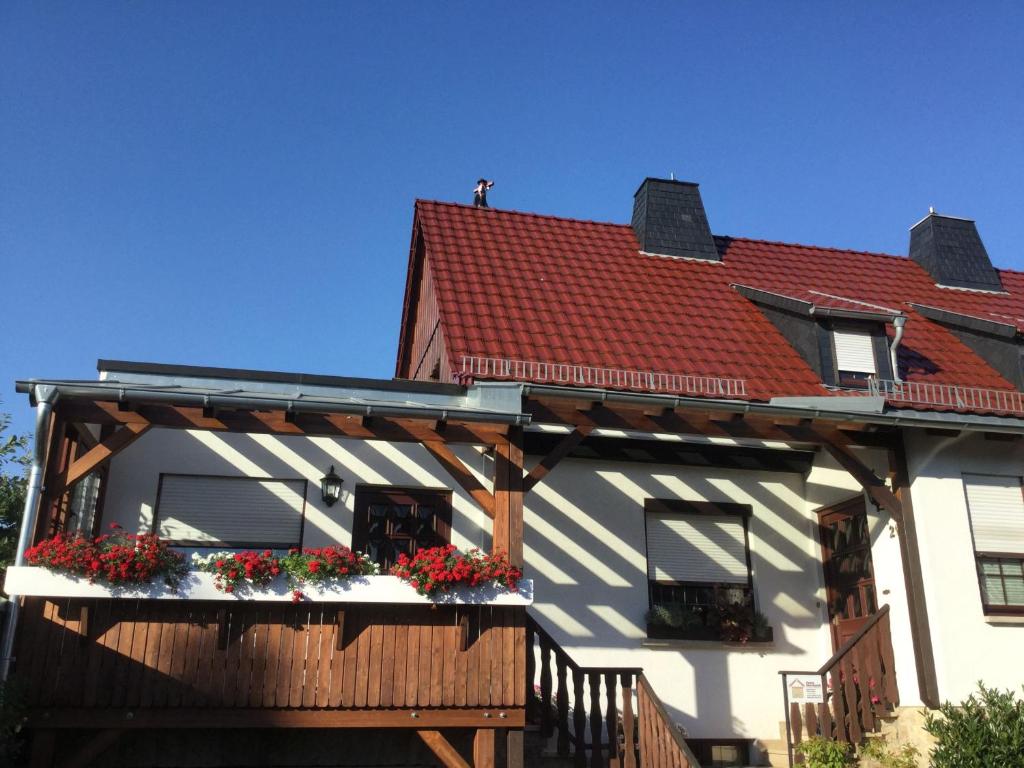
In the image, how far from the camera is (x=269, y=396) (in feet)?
28.3

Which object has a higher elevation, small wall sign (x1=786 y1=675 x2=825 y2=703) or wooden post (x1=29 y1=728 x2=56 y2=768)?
small wall sign (x1=786 y1=675 x2=825 y2=703)

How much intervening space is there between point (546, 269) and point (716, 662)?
243 inches

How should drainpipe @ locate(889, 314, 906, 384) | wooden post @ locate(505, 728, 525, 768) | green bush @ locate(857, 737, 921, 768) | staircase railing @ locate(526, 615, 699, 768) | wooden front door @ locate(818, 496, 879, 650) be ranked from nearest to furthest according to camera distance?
wooden post @ locate(505, 728, 525, 768) → staircase railing @ locate(526, 615, 699, 768) → green bush @ locate(857, 737, 921, 768) → wooden front door @ locate(818, 496, 879, 650) → drainpipe @ locate(889, 314, 906, 384)

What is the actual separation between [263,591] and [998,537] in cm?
770

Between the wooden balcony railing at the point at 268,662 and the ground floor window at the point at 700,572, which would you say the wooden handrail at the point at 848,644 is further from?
the wooden balcony railing at the point at 268,662

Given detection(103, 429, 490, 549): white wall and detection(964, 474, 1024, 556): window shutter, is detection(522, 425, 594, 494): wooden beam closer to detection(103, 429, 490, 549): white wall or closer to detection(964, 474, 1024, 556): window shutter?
detection(103, 429, 490, 549): white wall

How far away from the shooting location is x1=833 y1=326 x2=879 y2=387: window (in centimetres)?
1279

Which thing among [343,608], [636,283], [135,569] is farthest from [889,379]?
[135,569]

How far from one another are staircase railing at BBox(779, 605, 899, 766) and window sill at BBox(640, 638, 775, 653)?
127cm

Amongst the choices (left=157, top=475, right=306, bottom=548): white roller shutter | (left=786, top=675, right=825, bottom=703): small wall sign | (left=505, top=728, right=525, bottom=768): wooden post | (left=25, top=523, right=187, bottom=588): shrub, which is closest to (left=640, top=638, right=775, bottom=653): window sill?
(left=786, top=675, right=825, bottom=703): small wall sign

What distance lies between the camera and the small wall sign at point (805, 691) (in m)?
9.84

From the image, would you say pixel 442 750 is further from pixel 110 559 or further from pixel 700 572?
pixel 700 572

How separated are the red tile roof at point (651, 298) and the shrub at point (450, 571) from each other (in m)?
3.88

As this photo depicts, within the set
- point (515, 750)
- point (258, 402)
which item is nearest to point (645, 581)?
point (515, 750)
